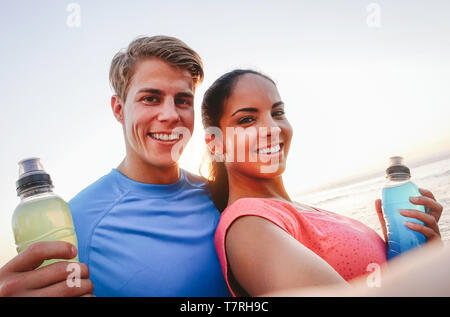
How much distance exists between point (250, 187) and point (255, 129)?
1.45 feet

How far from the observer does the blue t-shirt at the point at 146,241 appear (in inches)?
65.8

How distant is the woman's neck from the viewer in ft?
7.29

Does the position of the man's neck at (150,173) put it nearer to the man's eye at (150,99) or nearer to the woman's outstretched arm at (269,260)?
Result: the man's eye at (150,99)

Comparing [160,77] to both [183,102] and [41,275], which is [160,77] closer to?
[183,102]

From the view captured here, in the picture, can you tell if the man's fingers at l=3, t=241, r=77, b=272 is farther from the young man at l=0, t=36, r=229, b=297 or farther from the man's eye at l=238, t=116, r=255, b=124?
the man's eye at l=238, t=116, r=255, b=124

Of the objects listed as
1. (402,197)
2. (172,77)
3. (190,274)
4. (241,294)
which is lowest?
(241,294)

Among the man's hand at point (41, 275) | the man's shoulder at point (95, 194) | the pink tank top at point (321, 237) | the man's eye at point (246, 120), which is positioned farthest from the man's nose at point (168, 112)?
the man's hand at point (41, 275)

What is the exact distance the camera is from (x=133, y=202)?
6.66 feet

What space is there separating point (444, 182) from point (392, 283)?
41.5 ft

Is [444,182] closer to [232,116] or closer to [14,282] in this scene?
[232,116]

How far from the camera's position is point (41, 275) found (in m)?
1.09

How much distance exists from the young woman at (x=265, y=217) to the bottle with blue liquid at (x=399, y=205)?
6 centimetres

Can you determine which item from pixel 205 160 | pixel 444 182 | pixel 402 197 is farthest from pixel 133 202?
pixel 444 182

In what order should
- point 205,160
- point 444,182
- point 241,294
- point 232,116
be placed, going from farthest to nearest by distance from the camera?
point 444,182, point 205,160, point 232,116, point 241,294
